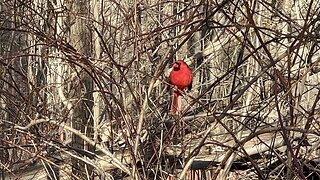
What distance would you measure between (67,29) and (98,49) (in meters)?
0.99

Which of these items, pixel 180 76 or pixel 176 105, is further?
pixel 180 76

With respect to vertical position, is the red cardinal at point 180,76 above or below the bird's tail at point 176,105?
above

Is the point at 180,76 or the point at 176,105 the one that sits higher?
the point at 180,76

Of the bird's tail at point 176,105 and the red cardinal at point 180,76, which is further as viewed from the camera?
the red cardinal at point 180,76

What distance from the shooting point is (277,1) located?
7.69 metres

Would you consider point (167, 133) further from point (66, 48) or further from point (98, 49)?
point (98, 49)

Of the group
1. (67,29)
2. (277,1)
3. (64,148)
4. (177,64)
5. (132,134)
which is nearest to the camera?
(132,134)

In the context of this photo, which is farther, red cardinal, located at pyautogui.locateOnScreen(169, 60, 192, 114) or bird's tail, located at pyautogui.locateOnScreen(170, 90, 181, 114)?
red cardinal, located at pyautogui.locateOnScreen(169, 60, 192, 114)

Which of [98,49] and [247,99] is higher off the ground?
[98,49]

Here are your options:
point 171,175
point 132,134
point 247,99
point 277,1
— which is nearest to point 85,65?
point 132,134

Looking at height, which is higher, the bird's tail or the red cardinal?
the red cardinal

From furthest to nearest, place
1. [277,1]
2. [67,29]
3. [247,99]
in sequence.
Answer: [277,1] < [247,99] < [67,29]

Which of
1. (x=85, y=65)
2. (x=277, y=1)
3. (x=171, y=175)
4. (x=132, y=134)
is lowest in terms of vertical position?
(x=171, y=175)

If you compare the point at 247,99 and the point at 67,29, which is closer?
the point at 67,29
